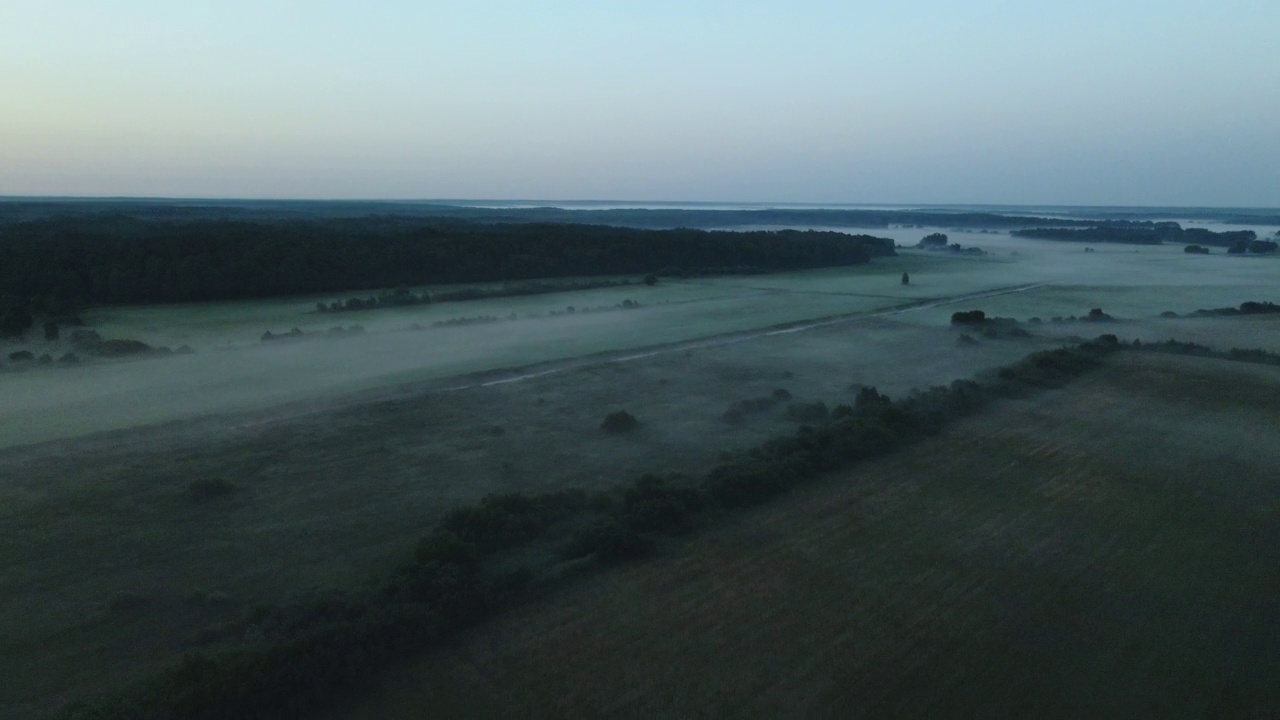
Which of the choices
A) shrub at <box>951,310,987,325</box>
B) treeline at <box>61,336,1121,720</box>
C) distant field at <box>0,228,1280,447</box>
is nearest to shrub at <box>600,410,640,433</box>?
treeline at <box>61,336,1121,720</box>

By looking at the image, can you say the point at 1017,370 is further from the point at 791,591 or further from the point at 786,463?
the point at 791,591

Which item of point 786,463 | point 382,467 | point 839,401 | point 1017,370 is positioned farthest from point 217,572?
point 1017,370

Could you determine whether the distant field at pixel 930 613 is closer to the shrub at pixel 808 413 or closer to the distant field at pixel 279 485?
the distant field at pixel 279 485

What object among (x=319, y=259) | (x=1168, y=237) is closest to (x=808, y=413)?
(x=319, y=259)

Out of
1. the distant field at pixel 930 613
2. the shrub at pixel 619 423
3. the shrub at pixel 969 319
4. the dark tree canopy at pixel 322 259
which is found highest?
the dark tree canopy at pixel 322 259

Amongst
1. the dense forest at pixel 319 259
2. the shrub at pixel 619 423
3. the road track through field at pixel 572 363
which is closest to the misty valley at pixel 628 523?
the road track through field at pixel 572 363

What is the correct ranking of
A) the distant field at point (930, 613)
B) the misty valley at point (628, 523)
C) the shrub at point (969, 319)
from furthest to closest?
the shrub at point (969, 319), the misty valley at point (628, 523), the distant field at point (930, 613)

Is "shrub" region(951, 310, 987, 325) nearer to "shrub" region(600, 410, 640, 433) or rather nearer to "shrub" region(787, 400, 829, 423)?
"shrub" region(787, 400, 829, 423)
